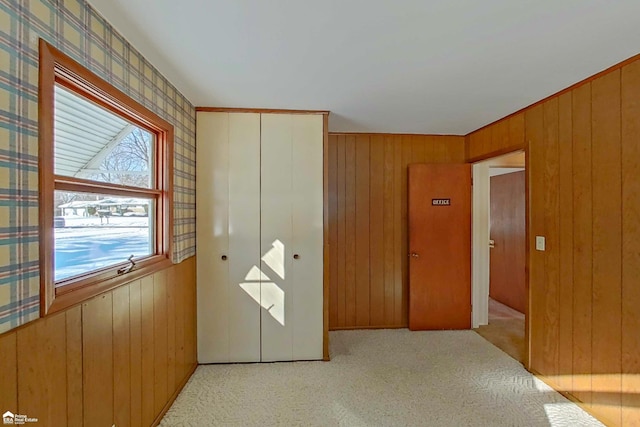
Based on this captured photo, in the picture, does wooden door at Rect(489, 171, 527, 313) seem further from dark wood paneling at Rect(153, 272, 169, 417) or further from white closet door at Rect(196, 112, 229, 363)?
dark wood paneling at Rect(153, 272, 169, 417)

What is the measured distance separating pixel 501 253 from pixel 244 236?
4.10 metres

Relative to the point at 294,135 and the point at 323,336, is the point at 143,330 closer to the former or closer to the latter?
the point at 323,336

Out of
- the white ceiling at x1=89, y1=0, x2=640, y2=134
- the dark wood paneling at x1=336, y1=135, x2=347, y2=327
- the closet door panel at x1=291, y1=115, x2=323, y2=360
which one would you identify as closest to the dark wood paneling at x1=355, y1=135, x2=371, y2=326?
the dark wood paneling at x1=336, y1=135, x2=347, y2=327

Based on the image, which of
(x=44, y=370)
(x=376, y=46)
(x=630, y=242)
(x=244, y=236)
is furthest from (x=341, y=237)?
(x=44, y=370)

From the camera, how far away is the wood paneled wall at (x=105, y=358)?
1073mm

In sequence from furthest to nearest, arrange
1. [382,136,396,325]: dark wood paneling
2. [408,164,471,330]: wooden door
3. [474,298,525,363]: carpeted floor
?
[382,136,396,325]: dark wood paneling → [408,164,471,330]: wooden door → [474,298,525,363]: carpeted floor

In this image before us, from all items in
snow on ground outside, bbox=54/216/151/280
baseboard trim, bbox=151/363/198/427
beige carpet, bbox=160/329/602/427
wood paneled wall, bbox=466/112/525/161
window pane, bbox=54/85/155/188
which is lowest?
beige carpet, bbox=160/329/602/427

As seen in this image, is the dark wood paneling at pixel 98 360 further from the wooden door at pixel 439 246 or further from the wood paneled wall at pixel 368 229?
the wooden door at pixel 439 246

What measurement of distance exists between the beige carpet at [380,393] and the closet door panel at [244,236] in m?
0.32

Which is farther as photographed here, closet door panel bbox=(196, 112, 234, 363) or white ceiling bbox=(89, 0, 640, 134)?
closet door panel bbox=(196, 112, 234, 363)

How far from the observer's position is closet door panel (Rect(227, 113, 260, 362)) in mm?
2865

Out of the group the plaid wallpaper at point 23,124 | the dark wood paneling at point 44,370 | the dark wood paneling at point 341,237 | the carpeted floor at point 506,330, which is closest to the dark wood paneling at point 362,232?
the dark wood paneling at point 341,237

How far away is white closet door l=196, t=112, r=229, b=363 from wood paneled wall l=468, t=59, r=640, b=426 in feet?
9.17

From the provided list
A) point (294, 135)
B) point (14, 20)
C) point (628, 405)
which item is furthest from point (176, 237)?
point (628, 405)
